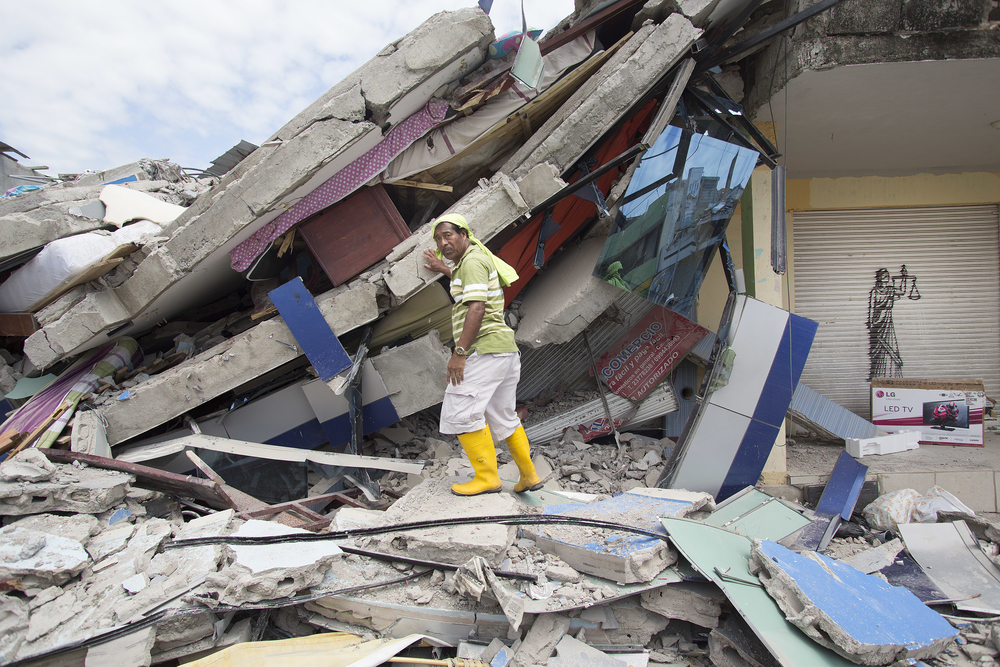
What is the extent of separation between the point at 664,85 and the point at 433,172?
216cm

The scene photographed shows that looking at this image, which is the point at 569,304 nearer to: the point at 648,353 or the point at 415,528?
the point at 648,353

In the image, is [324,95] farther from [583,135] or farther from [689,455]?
[689,455]

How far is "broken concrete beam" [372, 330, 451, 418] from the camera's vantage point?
13.3 feet

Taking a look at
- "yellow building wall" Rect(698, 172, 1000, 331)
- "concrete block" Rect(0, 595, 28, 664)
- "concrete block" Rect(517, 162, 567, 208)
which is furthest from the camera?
"yellow building wall" Rect(698, 172, 1000, 331)

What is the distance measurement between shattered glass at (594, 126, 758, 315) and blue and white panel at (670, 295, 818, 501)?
77 cm

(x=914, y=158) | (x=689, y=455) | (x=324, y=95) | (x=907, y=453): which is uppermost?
(x=324, y=95)

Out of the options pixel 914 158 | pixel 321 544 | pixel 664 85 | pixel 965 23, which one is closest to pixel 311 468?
pixel 321 544

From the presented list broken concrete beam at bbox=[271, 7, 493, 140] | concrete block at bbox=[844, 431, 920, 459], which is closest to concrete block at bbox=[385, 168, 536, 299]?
broken concrete beam at bbox=[271, 7, 493, 140]

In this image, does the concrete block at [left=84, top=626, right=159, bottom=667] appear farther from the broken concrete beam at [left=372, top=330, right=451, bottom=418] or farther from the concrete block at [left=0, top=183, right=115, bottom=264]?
the concrete block at [left=0, top=183, right=115, bottom=264]

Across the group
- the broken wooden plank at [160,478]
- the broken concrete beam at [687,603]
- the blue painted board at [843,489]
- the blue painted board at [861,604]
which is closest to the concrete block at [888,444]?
the blue painted board at [843,489]

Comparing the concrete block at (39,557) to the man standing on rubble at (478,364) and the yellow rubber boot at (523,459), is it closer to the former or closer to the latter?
the man standing on rubble at (478,364)

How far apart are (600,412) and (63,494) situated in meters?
4.18

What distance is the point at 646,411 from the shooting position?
A: 16.6 ft

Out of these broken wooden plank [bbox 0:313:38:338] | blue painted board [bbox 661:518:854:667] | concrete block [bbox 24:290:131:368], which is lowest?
blue painted board [bbox 661:518:854:667]
